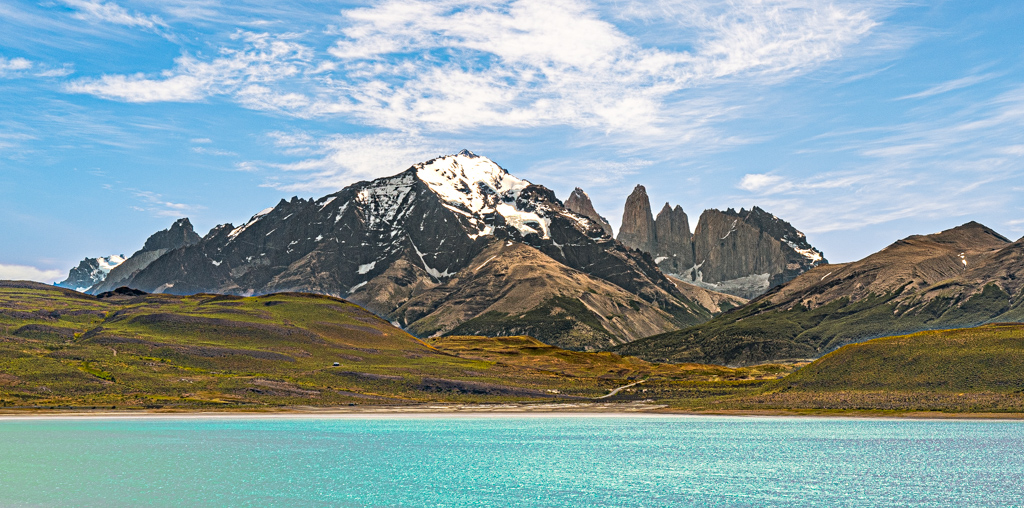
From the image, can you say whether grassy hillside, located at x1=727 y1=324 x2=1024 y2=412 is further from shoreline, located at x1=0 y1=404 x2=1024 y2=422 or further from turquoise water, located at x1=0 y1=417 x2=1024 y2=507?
turquoise water, located at x1=0 y1=417 x2=1024 y2=507

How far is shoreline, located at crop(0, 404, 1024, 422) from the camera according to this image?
472ft

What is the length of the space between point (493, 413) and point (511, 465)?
89.6m

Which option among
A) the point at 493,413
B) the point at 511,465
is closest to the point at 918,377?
the point at 493,413

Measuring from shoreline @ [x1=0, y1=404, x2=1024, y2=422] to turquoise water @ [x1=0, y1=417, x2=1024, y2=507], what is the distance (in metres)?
11.1

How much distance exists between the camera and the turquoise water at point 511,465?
215ft

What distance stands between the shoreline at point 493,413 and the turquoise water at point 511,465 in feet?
36.4

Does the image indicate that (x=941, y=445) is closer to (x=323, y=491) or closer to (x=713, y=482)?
(x=713, y=482)

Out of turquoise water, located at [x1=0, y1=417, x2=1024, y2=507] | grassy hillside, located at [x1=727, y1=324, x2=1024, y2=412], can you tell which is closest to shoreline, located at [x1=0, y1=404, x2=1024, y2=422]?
grassy hillside, located at [x1=727, y1=324, x2=1024, y2=412]

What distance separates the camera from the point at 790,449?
324 ft

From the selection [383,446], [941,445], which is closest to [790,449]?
[941,445]

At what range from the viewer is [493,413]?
175250mm

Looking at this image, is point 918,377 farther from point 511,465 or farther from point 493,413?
point 511,465

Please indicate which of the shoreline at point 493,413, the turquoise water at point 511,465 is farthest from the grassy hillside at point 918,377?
the turquoise water at point 511,465

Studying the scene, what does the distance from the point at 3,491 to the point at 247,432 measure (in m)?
57.7
